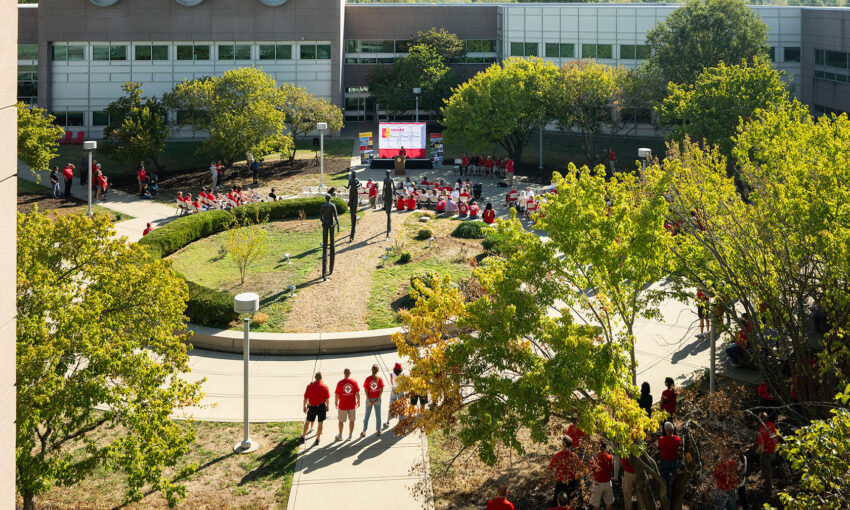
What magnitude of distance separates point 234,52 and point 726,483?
159 feet

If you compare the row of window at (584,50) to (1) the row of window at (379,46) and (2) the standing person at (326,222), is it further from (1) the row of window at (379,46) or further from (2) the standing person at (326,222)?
(2) the standing person at (326,222)

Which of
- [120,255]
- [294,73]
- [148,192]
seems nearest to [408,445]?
[120,255]

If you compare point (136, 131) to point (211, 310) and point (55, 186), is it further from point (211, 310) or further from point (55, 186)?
point (211, 310)

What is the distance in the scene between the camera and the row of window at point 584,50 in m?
56.6

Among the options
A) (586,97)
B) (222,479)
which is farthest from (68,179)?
(222,479)

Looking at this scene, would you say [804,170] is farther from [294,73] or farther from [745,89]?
[294,73]

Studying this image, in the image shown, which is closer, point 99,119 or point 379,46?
point 99,119

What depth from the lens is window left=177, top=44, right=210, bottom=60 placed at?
2153 inches

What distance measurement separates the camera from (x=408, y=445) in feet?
52.8

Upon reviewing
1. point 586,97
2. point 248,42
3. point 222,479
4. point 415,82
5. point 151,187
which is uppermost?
point 248,42

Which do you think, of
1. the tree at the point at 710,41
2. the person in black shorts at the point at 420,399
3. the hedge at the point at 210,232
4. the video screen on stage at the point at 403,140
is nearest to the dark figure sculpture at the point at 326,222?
the hedge at the point at 210,232

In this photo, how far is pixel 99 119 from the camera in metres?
54.8

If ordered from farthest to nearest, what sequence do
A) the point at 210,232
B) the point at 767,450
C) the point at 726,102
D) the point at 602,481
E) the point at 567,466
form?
the point at 726,102 < the point at 210,232 < the point at 767,450 < the point at 602,481 < the point at 567,466

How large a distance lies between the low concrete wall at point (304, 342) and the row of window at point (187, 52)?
3806 centimetres
